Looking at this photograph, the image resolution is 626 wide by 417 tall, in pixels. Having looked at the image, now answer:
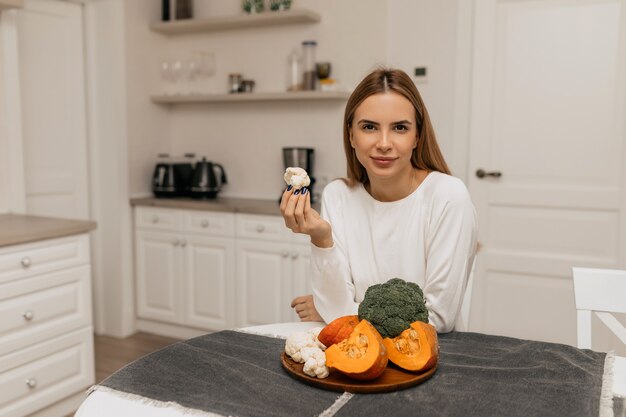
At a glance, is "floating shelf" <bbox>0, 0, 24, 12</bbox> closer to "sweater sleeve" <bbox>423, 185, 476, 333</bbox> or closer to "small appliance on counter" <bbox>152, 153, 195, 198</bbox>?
"small appliance on counter" <bbox>152, 153, 195, 198</bbox>

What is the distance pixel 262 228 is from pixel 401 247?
1955 mm

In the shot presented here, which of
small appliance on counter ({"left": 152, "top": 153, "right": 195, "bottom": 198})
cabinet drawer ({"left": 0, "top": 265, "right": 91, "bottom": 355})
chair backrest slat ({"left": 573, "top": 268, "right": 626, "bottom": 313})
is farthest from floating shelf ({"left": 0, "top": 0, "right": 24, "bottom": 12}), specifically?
chair backrest slat ({"left": 573, "top": 268, "right": 626, "bottom": 313})

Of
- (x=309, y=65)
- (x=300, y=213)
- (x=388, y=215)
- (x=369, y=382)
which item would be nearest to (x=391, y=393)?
(x=369, y=382)

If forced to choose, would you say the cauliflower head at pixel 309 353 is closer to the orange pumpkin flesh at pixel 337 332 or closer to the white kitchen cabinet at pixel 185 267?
the orange pumpkin flesh at pixel 337 332

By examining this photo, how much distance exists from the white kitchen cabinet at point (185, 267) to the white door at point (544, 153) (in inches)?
59.0

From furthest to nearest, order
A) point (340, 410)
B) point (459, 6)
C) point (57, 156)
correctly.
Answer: point (57, 156), point (459, 6), point (340, 410)

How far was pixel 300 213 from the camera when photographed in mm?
1244

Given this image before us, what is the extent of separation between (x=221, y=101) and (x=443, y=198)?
9.32 feet

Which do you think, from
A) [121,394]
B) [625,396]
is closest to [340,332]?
[121,394]

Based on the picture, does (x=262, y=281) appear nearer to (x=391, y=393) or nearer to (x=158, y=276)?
(x=158, y=276)

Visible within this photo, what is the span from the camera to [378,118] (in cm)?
142

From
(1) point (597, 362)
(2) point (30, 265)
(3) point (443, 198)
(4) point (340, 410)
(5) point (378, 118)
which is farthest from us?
(2) point (30, 265)

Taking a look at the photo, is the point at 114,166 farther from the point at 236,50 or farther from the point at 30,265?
the point at 30,265

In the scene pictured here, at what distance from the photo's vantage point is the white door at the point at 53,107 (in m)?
3.42
